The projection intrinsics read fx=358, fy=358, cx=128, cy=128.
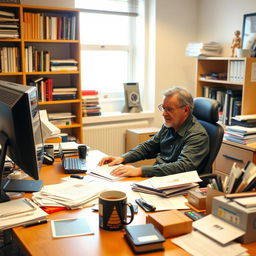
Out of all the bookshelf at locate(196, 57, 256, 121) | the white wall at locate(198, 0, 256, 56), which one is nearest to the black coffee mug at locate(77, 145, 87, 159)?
the bookshelf at locate(196, 57, 256, 121)

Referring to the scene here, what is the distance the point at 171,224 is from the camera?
1.30m

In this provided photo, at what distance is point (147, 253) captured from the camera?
1.21 m

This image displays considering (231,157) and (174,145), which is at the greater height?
(174,145)

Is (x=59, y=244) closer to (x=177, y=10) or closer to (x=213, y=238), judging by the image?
(x=213, y=238)

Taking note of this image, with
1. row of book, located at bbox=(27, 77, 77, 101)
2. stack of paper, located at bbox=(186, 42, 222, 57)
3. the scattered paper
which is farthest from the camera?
stack of paper, located at bbox=(186, 42, 222, 57)

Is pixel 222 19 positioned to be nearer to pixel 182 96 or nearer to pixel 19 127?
pixel 182 96

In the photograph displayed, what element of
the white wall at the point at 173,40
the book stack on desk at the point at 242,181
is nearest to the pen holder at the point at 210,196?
the book stack on desk at the point at 242,181

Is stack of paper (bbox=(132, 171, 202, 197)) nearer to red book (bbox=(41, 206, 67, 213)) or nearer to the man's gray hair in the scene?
red book (bbox=(41, 206, 67, 213))

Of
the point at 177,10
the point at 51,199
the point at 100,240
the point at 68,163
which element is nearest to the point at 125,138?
the point at 177,10

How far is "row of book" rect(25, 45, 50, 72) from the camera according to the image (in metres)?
3.54

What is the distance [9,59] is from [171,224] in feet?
8.93

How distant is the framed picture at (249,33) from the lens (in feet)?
11.8

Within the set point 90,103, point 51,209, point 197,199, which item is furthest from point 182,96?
point 90,103

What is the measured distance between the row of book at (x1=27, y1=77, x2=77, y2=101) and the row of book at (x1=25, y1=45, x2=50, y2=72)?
11 cm
